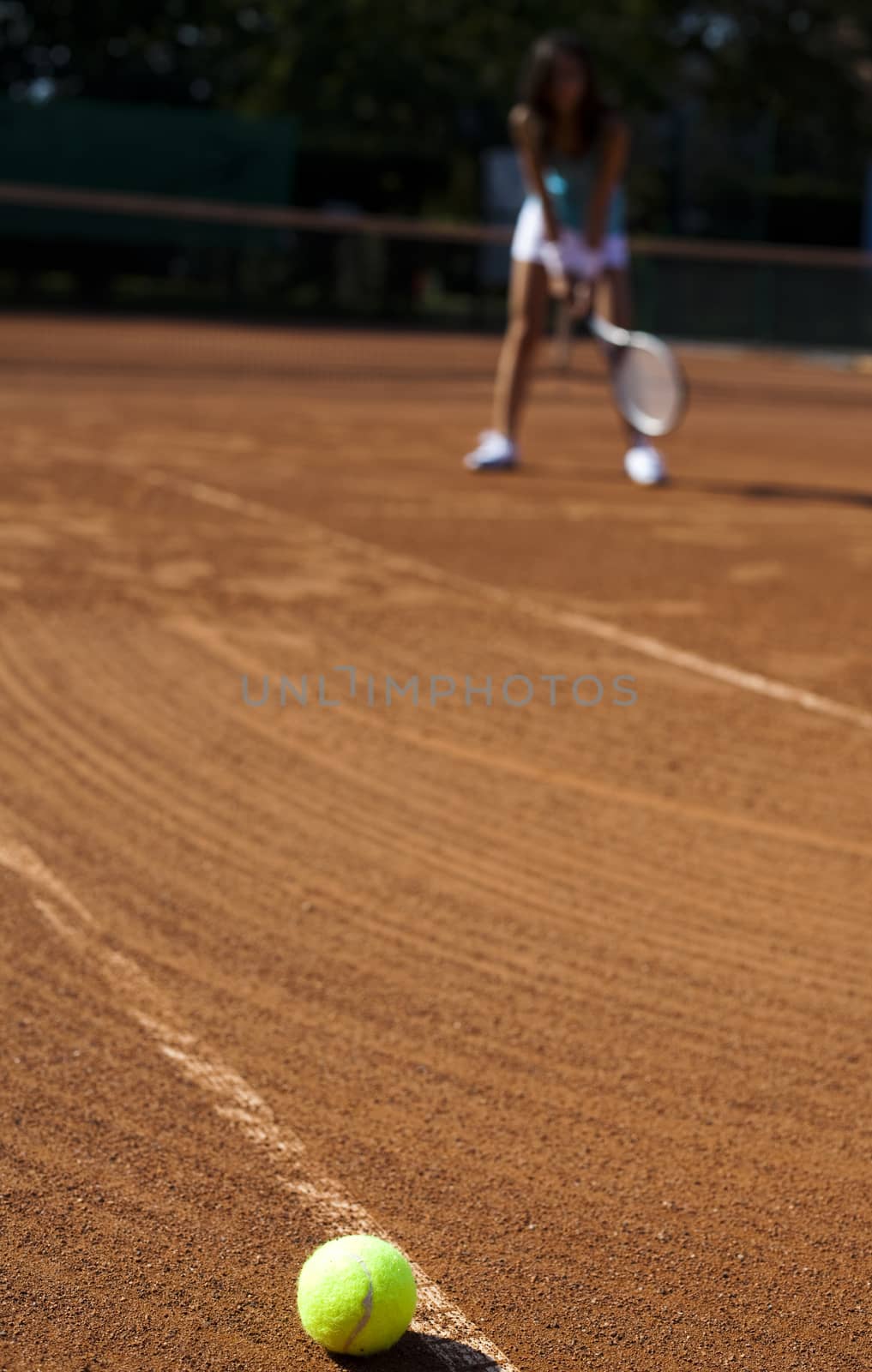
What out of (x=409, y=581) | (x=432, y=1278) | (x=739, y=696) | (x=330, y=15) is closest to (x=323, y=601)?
(x=409, y=581)

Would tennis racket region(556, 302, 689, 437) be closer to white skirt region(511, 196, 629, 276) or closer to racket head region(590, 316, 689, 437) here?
racket head region(590, 316, 689, 437)

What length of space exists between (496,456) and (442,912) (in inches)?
222

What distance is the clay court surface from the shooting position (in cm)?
229

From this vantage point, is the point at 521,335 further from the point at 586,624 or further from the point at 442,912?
the point at 442,912

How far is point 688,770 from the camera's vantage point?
4.32 metres

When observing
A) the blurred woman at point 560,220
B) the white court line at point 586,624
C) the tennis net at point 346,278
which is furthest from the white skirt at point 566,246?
the tennis net at point 346,278

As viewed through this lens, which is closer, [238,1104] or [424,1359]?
[424,1359]

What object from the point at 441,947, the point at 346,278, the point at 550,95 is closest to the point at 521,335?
the point at 550,95

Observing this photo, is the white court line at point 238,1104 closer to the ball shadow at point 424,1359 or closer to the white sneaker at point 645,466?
the ball shadow at point 424,1359

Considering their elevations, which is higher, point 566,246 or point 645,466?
point 566,246

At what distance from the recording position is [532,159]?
26.3 feet

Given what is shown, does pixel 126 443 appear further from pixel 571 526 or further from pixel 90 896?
pixel 90 896

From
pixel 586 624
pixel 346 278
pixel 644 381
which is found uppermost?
pixel 346 278

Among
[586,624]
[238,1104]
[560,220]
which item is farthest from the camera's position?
[560,220]
